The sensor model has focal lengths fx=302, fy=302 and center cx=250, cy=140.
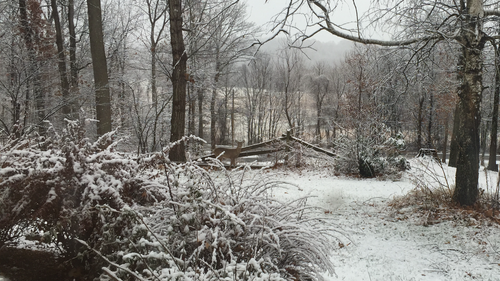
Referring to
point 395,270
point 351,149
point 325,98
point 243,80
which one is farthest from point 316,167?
point 325,98

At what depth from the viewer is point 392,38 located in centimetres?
580

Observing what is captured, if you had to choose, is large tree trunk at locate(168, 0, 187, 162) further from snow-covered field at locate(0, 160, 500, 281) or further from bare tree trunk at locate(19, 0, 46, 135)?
bare tree trunk at locate(19, 0, 46, 135)

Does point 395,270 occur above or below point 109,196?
below

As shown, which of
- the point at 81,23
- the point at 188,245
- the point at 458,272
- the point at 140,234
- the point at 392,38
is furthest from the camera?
the point at 81,23

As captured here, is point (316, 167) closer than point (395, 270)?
No

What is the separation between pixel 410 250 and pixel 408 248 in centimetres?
6

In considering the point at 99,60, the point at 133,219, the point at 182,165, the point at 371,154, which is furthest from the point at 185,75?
the point at 371,154

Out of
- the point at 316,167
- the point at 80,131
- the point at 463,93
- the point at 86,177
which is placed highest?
the point at 463,93

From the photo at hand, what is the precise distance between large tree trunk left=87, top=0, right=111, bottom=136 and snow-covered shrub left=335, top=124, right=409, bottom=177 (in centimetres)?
689

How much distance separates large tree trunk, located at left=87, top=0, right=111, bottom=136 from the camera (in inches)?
281

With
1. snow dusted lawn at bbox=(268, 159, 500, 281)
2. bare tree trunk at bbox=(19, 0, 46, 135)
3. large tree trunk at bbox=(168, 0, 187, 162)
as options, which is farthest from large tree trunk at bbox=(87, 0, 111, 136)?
snow dusted lawn at bbox=(268, 159, 500, 281)

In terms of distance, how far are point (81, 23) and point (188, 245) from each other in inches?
651

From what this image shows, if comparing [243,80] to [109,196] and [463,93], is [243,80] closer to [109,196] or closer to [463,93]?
[463,93]

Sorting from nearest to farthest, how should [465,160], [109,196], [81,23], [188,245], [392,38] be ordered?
[188,245] → [109,196] → [465,160] → [392,38] → [81,23]
